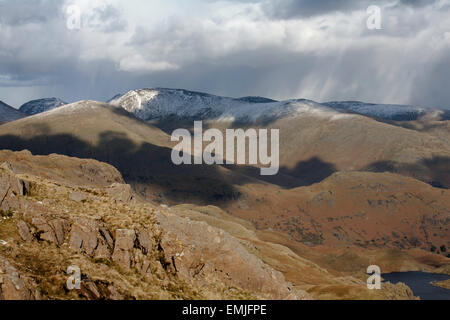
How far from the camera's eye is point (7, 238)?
109 ft

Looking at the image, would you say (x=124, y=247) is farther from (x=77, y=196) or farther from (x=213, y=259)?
(x=77, y=196)

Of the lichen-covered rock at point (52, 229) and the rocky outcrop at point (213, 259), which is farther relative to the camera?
the rocky outcrop at point (213, 259)

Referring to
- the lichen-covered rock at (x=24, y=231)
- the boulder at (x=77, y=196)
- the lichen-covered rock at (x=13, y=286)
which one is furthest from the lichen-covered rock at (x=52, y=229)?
the boulder at (x=77, y=196)

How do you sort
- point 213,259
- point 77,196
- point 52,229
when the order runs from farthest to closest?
1. point 77,196
2. point 213,259
3. point 52,229

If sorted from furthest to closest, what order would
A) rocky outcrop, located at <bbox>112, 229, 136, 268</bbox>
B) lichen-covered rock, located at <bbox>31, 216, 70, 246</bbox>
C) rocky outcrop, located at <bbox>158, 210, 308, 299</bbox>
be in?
rocky outcrop, located at <bbox>158, 210, 308, 299</bbox> → rocky outcrop, located at <bbox>112, 229, 136, 268</bbox> → lichen-covered rock, located at <bbox>31, 216, 70, 246</bbox>

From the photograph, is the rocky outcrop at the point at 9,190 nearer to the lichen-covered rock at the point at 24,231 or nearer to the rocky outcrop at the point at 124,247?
the lichen-covered rock at the point at 24,231

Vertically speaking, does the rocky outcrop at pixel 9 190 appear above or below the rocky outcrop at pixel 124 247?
above

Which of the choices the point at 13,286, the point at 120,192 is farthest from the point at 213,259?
the point at 13,286

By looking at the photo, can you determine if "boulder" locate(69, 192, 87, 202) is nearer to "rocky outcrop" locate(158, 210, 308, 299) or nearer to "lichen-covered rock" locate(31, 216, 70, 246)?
"lichen-covered rock" locate(31, 216, 70, 246)

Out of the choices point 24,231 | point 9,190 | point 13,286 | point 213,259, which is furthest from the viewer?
point 213,259

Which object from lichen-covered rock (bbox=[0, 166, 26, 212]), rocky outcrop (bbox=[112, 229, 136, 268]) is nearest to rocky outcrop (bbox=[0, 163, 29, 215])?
lichen-covered rock (bbox=[0, 166, 26, 212])
